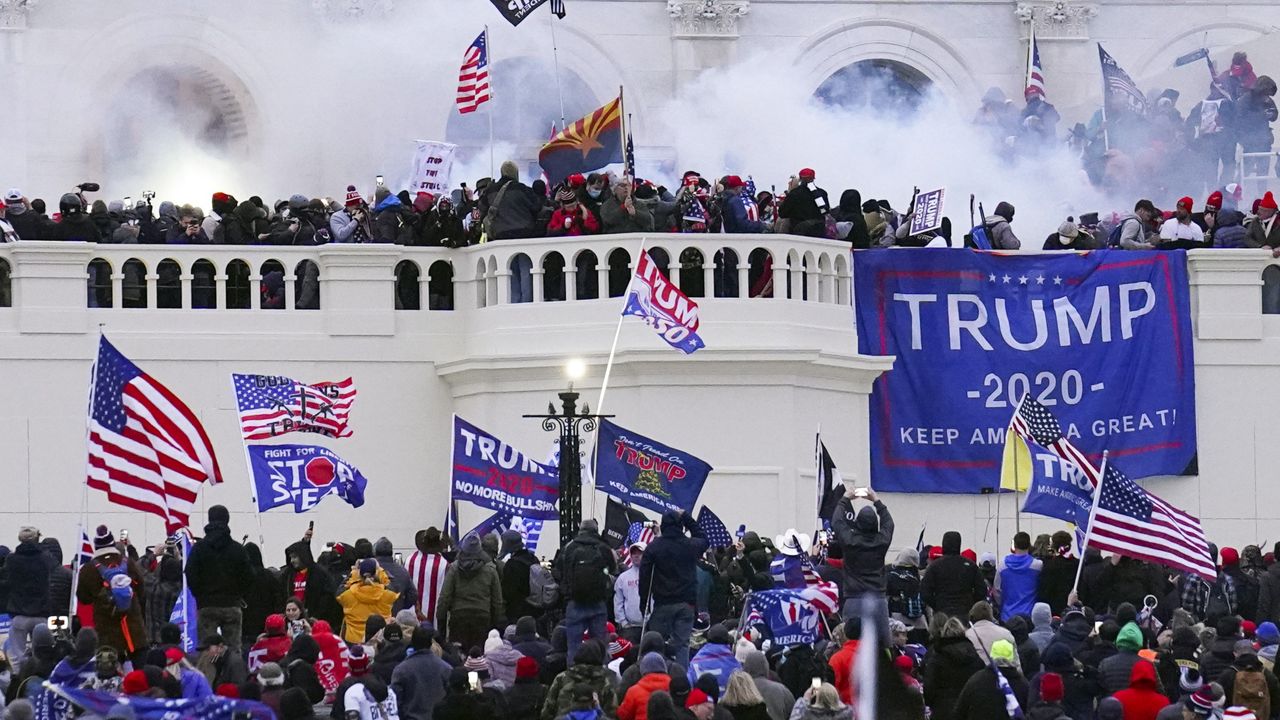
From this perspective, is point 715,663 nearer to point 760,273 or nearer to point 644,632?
point 644,632

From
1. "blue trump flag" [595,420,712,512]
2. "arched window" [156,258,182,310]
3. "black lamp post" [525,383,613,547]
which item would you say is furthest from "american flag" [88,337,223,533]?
"arched window" [156,258,182,310]

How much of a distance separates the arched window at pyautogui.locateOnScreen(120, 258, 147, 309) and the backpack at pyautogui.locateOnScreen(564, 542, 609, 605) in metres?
9.39

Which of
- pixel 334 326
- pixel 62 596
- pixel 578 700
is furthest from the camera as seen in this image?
pixel 334 326

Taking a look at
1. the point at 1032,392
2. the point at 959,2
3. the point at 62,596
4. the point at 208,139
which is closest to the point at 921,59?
the point at 959,2

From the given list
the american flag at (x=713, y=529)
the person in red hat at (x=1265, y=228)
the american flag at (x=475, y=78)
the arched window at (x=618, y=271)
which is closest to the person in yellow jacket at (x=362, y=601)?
the american flag at (x=713, y=529)

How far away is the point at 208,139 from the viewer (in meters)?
46.9

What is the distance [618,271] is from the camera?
35188 millimetres

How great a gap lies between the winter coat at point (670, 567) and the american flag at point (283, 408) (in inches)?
203

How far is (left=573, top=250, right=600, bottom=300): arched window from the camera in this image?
3528 centimetres

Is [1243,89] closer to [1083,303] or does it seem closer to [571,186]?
[1083,303]

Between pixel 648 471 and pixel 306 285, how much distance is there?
5.82m

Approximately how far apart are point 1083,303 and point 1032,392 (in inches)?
45.5

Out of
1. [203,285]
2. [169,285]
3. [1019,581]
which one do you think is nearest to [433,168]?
[203,285]

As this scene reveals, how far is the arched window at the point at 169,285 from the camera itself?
35156 mm
